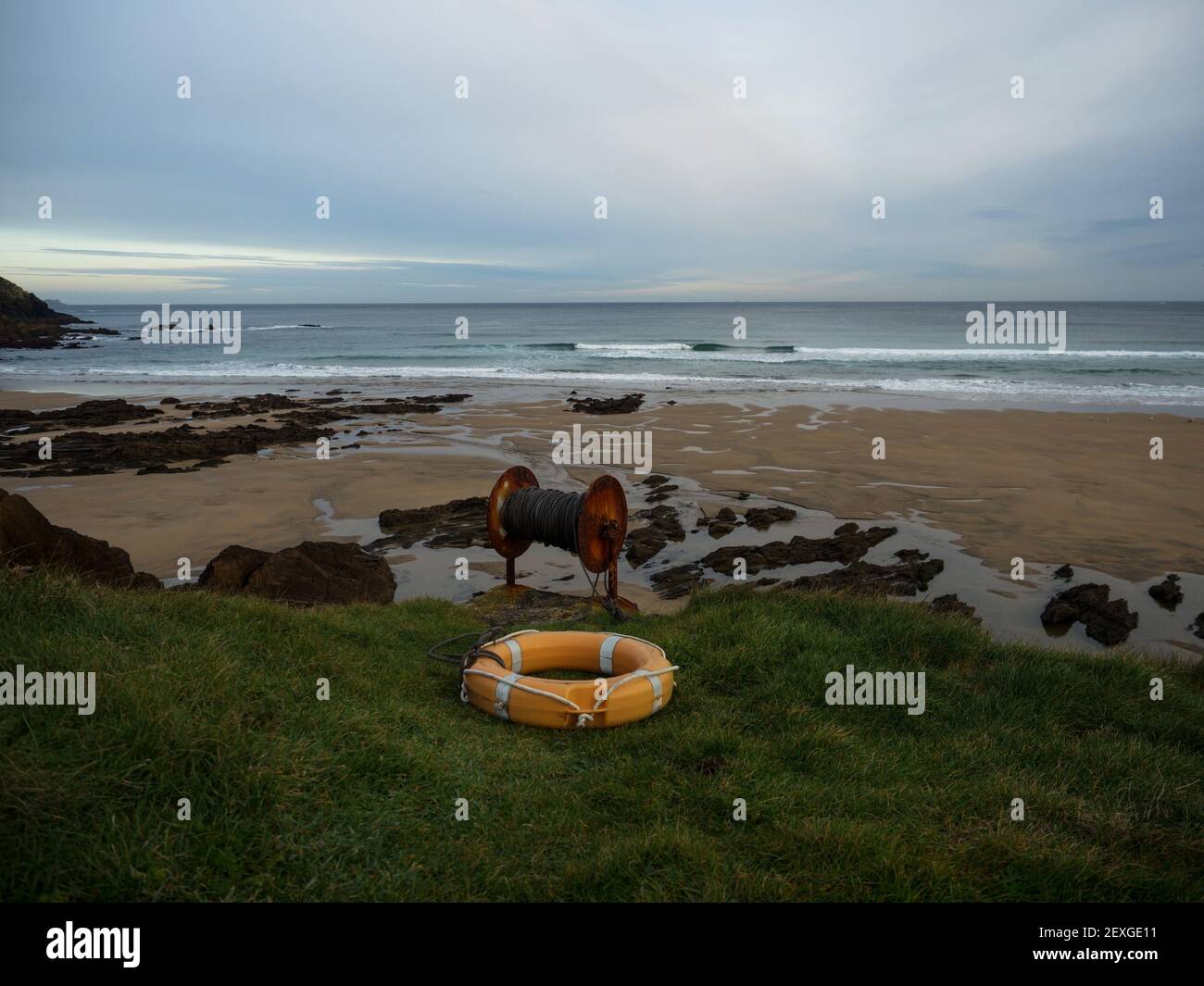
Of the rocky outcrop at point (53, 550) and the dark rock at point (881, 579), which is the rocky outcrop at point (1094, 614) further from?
the rocky outcrop at point (53, 550)

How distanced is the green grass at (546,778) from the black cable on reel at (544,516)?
2.42m

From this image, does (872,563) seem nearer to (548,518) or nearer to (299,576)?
(548,518)

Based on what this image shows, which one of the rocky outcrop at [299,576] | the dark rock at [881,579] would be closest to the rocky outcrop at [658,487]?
the dark rock at [881,579]

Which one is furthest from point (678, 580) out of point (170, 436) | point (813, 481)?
point (170, 436)

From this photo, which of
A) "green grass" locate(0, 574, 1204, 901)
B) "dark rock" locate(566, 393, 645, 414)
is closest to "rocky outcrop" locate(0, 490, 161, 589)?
"green grass" locate(0, 574, 1204, 901)

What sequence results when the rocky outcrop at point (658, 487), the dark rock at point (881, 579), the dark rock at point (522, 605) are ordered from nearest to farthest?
the dark rock at point (522, 605)
the dark rock at point (881, 579)
the rocky outcrop at point (658, 487)

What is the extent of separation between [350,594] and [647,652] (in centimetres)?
405

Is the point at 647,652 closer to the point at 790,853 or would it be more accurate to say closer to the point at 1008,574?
the point at 790,853

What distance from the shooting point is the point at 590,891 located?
137 inches

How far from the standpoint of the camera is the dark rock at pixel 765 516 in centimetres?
1226

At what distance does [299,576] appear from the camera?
843 cm

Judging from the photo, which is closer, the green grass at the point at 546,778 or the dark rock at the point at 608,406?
the green grass at the point at 546,778

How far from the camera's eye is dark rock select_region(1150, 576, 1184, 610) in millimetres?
8992
